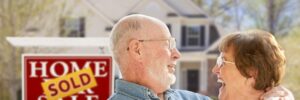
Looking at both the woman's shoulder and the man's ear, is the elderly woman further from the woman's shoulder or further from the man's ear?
the man's ear

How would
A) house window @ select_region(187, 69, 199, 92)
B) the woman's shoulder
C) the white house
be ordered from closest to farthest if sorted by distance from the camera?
the woman's shoulder
the white house
house window @ select_region(187, 69, 199, 92)

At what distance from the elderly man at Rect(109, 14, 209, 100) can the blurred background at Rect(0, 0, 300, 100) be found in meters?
4.60

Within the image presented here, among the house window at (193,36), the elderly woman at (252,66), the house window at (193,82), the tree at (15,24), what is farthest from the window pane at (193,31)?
the elderly woman at (252,66)

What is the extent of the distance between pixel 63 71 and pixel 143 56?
3.94 feet

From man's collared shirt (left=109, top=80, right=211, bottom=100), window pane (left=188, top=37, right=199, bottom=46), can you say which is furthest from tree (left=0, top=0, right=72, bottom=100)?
man's collared shirt (left=109, top=80, right=211, bottom=100)

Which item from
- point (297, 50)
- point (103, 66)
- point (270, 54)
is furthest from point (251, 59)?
point (297, 50)

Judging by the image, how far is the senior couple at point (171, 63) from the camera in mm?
1161

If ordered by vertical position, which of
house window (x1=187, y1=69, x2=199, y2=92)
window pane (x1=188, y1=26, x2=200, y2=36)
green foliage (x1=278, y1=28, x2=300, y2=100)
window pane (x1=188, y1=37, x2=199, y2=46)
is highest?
window pane (x1=188, y1=26, x2=200, y2=36)

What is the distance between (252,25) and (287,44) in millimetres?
574

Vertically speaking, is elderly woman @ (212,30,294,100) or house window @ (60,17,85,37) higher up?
house window @ (60,17,85,37)

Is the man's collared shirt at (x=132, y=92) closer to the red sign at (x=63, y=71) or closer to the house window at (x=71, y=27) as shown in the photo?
the red sign at (x=63, y=71)

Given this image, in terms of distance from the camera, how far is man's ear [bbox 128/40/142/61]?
52.5 inches

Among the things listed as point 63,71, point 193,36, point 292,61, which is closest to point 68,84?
point 63,71

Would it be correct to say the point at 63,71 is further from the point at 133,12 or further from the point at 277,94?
the point at 133,12
